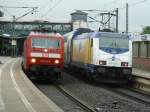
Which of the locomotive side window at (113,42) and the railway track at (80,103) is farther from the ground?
the locomotive side window at (113,42)

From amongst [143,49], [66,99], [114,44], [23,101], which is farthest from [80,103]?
[143,49]

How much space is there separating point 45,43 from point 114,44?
380cm

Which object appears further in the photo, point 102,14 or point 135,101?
point 102,14

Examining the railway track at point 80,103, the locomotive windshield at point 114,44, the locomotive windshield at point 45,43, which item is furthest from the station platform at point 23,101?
the locomotive windshield at point 114,44

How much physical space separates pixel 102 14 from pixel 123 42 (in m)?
24.9

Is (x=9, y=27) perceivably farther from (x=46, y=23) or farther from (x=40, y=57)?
(x=40, y=57)

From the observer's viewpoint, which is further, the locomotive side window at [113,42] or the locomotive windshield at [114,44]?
the locomotive side window at [113,42]

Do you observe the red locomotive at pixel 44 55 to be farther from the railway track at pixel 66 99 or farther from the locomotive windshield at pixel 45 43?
the railway track at pixel 66 99

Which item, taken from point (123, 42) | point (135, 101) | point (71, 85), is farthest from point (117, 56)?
point (135, 101)

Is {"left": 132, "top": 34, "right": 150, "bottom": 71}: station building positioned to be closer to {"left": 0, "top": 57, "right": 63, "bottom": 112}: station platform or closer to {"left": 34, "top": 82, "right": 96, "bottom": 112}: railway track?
{"left": 34, "top": 82, "right": 96, "bottom": 112}: railway track

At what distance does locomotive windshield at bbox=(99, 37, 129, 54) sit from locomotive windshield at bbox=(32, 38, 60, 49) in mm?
2450

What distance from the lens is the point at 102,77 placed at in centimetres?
2606

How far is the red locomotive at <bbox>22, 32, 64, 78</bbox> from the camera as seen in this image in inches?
1017

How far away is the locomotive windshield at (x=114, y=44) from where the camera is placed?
26.1 m
